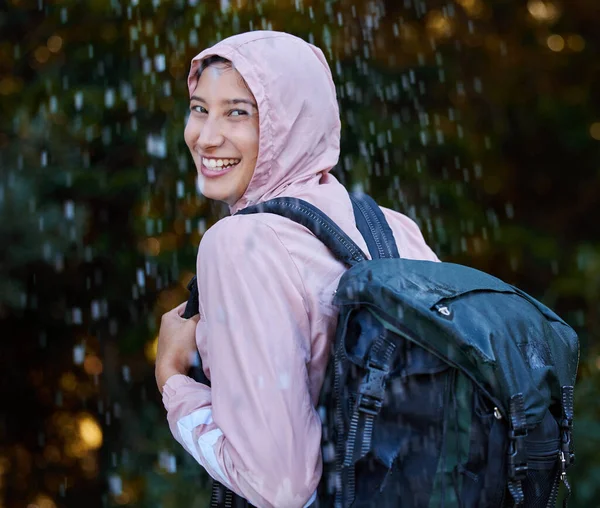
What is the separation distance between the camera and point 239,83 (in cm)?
190

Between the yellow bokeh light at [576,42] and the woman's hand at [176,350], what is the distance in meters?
4.53

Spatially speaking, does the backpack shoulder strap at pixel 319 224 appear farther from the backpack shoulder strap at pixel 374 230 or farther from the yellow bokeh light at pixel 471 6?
the yellow bokeh light at pixel 471 6

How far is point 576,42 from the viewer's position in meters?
5.66

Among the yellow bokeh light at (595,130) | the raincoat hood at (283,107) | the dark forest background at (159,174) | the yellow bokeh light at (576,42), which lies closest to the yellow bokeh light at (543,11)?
the dark forest background at (159,174)

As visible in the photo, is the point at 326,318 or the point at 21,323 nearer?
the point at 326,318

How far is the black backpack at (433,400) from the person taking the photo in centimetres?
146

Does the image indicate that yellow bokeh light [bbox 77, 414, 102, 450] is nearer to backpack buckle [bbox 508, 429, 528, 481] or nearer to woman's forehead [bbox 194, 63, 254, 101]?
woman's forehead [bbox 194, 63, 254, 101]

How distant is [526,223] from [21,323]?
131 inches

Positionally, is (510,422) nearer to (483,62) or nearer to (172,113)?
(172,113)

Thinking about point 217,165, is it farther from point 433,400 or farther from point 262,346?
point 433,400

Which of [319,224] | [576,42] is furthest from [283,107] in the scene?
[576,42]

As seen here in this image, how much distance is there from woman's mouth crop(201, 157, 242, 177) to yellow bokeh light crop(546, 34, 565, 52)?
426 centimetres

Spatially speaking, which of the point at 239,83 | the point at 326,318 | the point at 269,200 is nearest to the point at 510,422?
the point at 326,318

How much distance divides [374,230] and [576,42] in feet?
14.2
